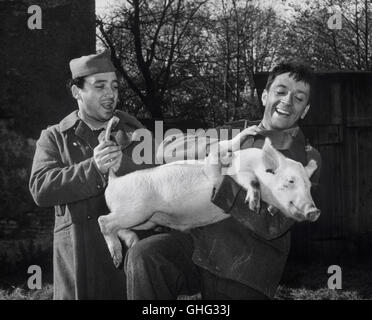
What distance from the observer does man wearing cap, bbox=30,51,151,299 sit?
2770 mm

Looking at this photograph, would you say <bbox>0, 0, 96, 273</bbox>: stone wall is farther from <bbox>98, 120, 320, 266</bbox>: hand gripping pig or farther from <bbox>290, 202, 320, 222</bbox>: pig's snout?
<bbox>290, 202, 320, 222</bbox>: pig's snout

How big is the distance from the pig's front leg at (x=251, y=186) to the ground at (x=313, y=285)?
1542 millimetres

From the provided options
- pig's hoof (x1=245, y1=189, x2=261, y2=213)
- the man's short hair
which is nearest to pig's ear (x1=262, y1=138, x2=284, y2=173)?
pig's hoof (x1=245, y1=189, x2=261, y2=213)

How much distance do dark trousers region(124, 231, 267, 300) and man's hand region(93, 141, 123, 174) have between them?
36 cm

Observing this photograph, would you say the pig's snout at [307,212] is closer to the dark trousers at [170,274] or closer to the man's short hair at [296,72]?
the dark trousers at [170,274]

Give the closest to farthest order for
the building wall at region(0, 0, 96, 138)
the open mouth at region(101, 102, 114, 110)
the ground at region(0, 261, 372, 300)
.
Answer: the open mouth at region(101, 102, 114, 110) → the building wall at region(0, 0, 96, 138) → the ground at region(0, 261, 372, 300)

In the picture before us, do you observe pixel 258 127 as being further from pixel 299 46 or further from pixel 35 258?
pixel 299 46

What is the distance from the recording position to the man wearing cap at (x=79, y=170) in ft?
9.09

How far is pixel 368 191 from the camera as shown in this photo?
14.7 feet

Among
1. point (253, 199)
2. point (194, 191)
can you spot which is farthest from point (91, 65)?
point (253, 199)

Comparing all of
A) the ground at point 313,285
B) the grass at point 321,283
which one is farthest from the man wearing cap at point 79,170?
the grass at point 321,283

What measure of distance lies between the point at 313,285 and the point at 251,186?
1797 millimetres

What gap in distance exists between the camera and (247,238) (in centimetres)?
266

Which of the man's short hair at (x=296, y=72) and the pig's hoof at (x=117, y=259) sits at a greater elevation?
the man's short hair at (x=296, y=72)
